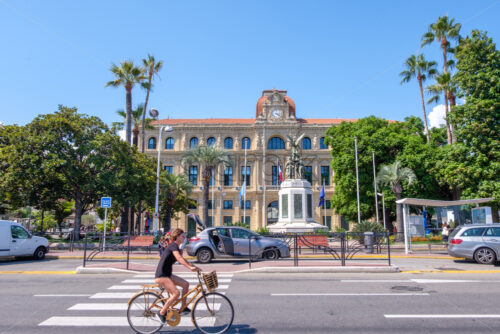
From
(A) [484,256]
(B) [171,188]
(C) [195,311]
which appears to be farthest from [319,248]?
(B) [171,188]

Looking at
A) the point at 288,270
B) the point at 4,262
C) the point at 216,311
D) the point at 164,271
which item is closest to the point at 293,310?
the point at 216,311

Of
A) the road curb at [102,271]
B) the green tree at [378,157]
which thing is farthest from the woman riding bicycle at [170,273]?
the green tree at [378,157]

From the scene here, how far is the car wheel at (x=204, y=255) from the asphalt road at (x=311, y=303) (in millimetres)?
3748

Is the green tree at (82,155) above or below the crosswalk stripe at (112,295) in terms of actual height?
above

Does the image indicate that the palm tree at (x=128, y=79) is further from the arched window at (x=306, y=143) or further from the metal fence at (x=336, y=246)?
the arched window at (x=306, y=143)

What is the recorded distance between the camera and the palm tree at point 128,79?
1232 inches

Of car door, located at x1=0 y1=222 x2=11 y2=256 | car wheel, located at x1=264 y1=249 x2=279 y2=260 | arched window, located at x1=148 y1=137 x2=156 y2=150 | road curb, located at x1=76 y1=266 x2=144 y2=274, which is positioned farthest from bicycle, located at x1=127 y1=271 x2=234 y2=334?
arched window, located at x1=148 y1=137 x2=156 y2=150

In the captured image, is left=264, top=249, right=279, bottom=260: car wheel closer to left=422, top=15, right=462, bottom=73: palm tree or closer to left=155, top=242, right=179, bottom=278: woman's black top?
left=155, top=242, right=179, bottom=278: woman's black top

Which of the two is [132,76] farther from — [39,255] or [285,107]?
[285,107]

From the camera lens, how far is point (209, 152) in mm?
35562

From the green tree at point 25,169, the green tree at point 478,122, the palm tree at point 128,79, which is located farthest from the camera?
the palm tree at point 128,79

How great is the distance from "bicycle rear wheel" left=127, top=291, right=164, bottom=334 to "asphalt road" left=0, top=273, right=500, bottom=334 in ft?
1.49

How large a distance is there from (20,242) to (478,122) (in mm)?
28814

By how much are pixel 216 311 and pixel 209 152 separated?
30.6 meters
